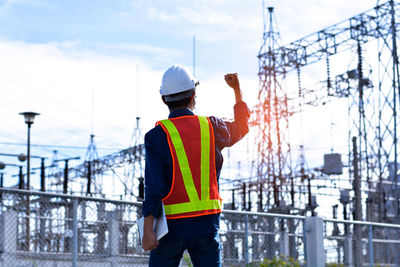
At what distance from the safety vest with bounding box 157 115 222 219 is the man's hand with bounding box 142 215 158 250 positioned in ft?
0.33

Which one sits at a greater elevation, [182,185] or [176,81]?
[176,81]

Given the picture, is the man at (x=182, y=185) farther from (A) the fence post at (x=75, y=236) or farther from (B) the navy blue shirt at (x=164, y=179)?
(A) the fence post at (x=75, y=236)

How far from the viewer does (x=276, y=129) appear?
36875mm

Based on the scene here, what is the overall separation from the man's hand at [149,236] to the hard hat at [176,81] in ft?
2.35

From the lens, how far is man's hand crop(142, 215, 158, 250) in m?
3.50

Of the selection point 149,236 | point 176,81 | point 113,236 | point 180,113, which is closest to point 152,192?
point 149,236

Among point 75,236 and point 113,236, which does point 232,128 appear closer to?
point 75,236

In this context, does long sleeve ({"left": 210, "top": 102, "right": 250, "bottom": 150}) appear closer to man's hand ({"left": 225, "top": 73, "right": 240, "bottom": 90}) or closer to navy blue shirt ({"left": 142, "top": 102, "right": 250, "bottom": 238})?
navy blue shirt ({"left": 142, "top": 102, "right": 250, "bottom": 238})

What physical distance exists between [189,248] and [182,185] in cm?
34

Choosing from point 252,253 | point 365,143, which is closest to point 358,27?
point 365,143

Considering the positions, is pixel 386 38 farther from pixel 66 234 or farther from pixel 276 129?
pixel 66 234

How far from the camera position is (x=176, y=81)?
3.76 metres

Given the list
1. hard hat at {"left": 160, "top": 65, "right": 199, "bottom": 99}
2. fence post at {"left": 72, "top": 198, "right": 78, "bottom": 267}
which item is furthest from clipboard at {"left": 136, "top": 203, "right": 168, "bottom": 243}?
fence post at {"left": 72, "top": 198, "right": 78, "bottom": 267}

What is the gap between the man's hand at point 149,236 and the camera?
138 inches
